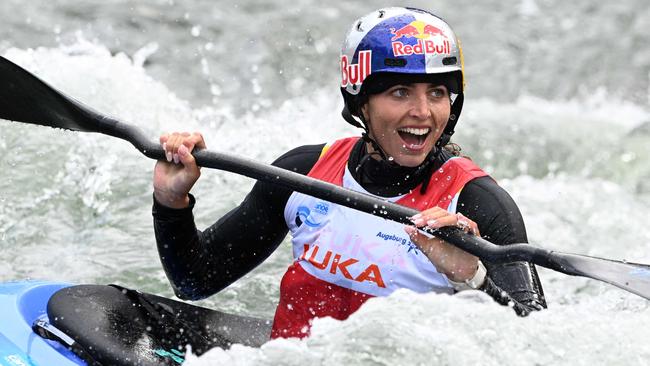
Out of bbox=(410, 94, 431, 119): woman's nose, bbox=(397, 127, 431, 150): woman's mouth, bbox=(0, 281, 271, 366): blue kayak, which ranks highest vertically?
bbox=(410, 94, 431, 119): woman's nose

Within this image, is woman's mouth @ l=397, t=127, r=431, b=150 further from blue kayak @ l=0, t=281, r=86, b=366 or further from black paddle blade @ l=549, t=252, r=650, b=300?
blue kayak @ l=0, t=281, r=86, b=366

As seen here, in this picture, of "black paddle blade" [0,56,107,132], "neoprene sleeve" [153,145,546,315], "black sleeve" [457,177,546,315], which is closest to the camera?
"black sleeve" [457,177,546,315]

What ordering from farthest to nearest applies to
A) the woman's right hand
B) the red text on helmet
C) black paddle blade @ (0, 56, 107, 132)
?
black paddle blade @ (0, 56, 107, 132), the woman's right hand, the red text on helmet

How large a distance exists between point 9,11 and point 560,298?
20.9ft

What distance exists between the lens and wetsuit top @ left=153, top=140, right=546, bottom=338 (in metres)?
3.13

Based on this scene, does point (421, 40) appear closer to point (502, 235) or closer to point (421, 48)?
point (421, 48)

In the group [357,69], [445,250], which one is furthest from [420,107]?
[445,250]

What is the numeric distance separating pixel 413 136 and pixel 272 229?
2.26 ft

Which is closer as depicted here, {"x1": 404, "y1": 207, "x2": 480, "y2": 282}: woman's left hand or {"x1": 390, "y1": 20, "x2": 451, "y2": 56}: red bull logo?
{"x1": 404, "y1": 207, "x2": 480, "y2": 282}: woman's left hand

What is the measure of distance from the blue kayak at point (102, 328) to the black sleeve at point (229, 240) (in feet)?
0.44

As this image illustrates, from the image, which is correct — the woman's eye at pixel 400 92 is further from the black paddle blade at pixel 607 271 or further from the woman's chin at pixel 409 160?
the black paddle blade at pixel 607 271

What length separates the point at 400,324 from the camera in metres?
2.98

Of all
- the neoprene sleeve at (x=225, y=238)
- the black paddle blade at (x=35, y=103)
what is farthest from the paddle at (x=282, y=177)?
the neoprene sleeve at (x=225, y=238)

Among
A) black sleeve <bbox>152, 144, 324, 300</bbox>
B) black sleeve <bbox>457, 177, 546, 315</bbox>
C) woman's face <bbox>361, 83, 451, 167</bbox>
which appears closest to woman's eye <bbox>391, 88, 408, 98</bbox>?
woman's face <bbox>361, 83, 451, 167</bbox>
